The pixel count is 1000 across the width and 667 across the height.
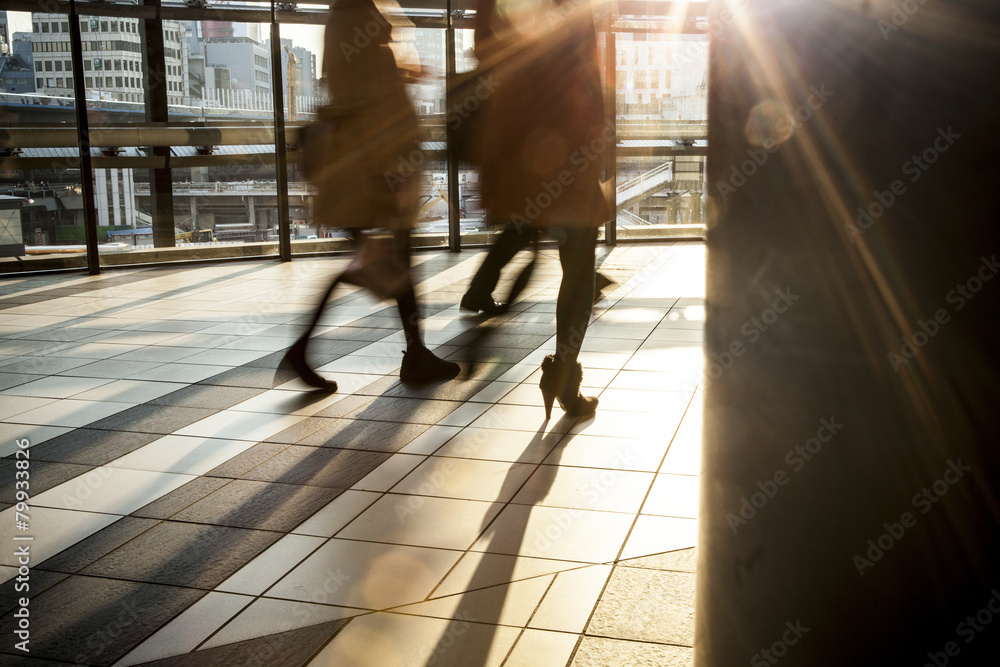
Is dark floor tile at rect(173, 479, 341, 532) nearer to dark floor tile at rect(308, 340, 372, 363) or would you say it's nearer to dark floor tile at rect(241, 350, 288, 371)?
dark floor tile at rect(241, 350, 288, 371)

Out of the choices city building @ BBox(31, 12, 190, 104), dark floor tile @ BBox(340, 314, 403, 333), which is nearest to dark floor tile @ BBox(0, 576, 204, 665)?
dark floor tile @ BBox(340, 314, 403, 333)

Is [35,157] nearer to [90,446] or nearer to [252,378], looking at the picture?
[252,378]

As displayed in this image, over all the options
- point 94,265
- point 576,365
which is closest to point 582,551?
point 576,365

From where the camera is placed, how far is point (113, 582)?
217 cm

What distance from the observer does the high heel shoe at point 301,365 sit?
3.85 meters

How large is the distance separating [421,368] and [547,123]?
146 cm

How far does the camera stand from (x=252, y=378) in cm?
432

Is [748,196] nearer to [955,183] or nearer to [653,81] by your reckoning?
[955,183]

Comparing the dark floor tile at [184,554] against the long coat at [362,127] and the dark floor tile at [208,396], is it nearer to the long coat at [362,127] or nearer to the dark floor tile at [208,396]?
the dark floor tile at [208,396]

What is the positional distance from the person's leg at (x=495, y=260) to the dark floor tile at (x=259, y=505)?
4.34 ft

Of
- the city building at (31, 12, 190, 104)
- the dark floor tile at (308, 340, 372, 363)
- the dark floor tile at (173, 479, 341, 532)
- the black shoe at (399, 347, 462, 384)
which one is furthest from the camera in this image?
the city building at (31, 12, 190, 104)

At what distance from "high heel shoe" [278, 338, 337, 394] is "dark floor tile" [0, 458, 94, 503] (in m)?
1.03

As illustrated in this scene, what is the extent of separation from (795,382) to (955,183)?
200 mm

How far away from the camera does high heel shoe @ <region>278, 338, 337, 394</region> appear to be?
3.85 m
